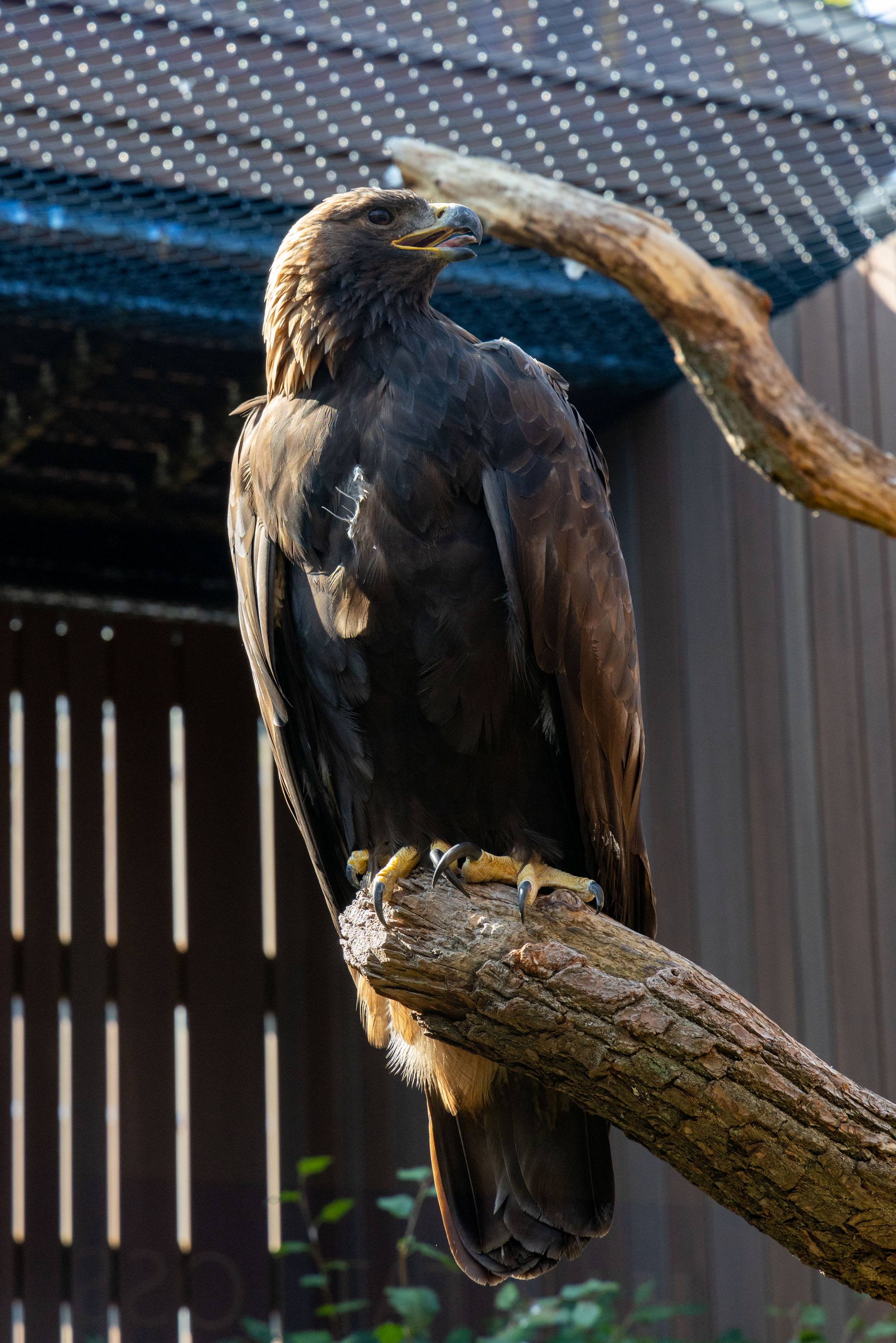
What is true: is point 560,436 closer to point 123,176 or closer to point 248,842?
point 123,176

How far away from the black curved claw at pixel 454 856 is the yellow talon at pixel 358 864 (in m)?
0.29

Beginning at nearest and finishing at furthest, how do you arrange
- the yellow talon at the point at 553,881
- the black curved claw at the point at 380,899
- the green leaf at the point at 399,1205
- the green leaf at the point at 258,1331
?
the black curved claw at the point at 380,899 → the yellow talon at the point at 553,881 → the green leaf at the point at 399,1205 → the green leaf at the point at 258,1331

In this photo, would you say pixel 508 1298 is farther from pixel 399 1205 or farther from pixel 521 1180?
pixel 521 1180

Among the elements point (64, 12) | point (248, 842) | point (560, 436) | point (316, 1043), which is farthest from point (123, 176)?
point (316, 1043)

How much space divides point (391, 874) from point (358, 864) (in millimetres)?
349

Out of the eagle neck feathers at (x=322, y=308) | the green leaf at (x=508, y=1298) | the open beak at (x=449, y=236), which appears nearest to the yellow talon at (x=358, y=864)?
the eagle neck feathers at (x=322, y=308)

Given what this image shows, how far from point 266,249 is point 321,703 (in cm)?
205

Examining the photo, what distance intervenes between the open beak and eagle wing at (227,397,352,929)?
456mm

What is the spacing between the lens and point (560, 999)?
2105 millimetres

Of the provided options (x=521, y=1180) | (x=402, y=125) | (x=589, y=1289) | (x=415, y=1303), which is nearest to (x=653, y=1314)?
(x=589, y=1289)

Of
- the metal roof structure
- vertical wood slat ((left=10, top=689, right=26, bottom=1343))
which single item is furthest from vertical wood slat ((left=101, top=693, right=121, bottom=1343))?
the metal roof structure

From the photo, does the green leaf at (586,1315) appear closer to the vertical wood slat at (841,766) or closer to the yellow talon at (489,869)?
the vertical wood slat at (841,766)

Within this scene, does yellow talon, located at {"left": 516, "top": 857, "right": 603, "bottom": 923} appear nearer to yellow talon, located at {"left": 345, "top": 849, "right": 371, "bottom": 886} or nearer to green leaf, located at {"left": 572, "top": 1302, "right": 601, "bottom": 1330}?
yellow talon, located at {"left": 345, "top": 849, "right": 371, "bottom": 886}

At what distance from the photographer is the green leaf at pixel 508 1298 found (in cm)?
482
